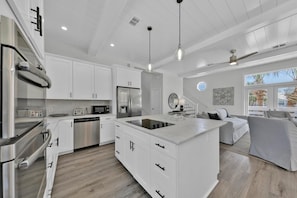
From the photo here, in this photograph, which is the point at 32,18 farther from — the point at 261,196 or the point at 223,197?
the point at 261,196

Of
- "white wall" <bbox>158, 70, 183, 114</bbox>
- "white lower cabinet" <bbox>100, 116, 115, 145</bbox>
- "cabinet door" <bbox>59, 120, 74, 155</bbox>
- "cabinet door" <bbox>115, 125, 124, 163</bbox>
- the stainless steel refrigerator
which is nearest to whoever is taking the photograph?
"cabinet door" <bbox>115, 125, 124, 163</bbox>

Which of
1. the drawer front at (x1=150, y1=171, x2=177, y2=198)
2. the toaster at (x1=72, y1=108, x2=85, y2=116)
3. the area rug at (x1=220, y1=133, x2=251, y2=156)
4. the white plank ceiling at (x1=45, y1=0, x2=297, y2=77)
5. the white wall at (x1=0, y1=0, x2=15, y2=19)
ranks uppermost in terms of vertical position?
the white plank ceiling at (x1=45, y1=0, x2=297, y2=77)

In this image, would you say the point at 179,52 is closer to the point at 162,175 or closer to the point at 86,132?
the point at 162,175

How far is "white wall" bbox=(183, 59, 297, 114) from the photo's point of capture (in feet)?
16.2

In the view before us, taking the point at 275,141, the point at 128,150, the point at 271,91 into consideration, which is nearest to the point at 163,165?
the point at 128,150

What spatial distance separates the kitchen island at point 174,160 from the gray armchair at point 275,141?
151cm

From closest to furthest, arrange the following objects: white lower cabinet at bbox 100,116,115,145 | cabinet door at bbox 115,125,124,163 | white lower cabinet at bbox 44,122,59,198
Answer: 1. white lower cabinet at bbox 44,122,59,198
2. cabinet door at bbox 115,125,124,163
3. white lower cabinet at bbox 100,116,115,145

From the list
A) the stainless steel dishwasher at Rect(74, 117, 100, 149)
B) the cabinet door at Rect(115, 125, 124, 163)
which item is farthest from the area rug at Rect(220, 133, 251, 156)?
the stainless steel dishwasher at Rect(74, 117, 100, 149)

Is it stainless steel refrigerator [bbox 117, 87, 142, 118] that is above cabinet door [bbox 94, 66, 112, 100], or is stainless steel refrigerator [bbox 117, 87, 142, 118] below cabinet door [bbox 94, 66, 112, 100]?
below

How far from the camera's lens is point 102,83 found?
12.1ft

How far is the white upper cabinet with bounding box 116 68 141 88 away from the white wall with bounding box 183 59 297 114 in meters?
4.67

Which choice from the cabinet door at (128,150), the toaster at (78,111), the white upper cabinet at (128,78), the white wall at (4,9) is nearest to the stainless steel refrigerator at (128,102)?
the white upper cabinet at (128,78)

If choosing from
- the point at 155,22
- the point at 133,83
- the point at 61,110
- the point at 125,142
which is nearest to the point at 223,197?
the point at 125,142

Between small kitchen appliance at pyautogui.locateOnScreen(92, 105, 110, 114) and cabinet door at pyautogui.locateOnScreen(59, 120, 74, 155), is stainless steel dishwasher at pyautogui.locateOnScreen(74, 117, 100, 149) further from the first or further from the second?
small kitchen appliance at pyautogui.locateOnScreen(92, 105, 110, 114)
